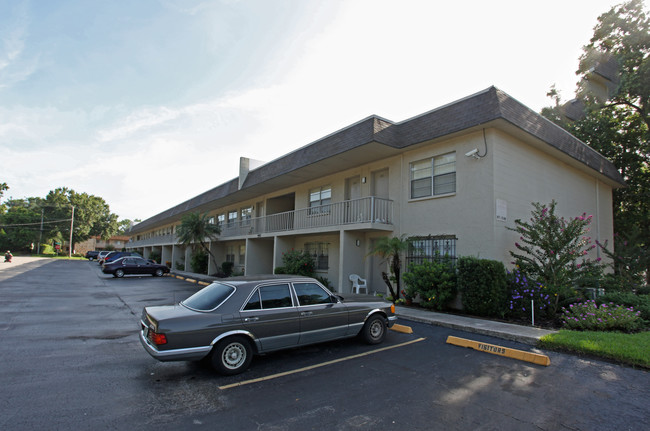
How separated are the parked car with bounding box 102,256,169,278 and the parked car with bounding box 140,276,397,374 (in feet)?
75.6

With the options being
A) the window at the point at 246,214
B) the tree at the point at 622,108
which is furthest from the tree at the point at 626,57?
the window at the point at 246,214

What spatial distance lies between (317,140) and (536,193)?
8.72 meters

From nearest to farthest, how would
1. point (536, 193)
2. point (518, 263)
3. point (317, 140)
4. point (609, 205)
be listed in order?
point (518, 263) < point (536, 193) < point (317, 140) < point (609, 205)

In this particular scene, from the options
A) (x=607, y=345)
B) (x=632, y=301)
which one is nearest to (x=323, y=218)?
(x=632, y=301)

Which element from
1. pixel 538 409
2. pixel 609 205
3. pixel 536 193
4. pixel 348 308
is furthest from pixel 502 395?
pixel 609 205

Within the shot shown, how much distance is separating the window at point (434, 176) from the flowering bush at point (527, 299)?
3.72 m

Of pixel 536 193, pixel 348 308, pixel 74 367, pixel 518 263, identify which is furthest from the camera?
pixel 536 193

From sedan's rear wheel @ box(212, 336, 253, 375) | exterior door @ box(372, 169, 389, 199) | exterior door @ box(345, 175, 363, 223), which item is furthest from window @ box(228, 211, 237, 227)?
sedan's rear wheel @ box(212, 336, 253, 375)

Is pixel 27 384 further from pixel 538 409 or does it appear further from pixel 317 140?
pixel 317 140

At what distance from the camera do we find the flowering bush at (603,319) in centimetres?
786

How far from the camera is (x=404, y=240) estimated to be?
1311 cm

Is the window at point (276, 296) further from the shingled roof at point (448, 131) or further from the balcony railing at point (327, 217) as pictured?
the shingled roof at point (448, 131)

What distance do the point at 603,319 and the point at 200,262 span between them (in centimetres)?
2596

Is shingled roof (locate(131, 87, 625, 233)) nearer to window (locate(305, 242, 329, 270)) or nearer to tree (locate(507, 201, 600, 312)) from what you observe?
tree (locate(507, 201, 600, 312))
